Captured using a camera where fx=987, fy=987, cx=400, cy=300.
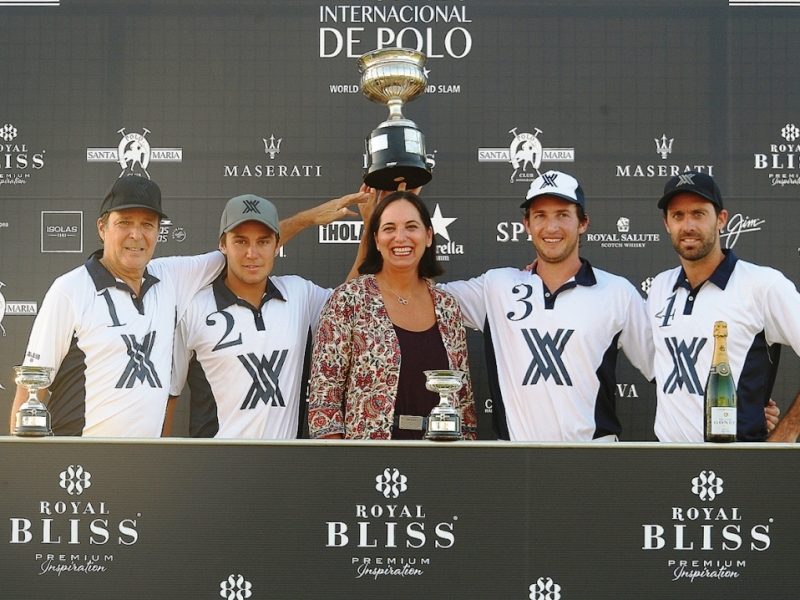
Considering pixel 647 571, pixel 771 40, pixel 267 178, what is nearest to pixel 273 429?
pixel 267 178

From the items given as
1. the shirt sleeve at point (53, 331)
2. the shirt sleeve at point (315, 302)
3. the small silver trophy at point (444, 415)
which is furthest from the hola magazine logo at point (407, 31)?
the small silver trophy at point (444, 415)

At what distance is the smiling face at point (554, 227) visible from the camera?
357 centimetres

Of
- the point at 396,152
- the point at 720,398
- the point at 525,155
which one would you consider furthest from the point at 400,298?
the point at 720,398

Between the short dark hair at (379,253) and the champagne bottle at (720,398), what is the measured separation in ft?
3.60

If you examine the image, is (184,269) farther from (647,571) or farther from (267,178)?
(647,571)

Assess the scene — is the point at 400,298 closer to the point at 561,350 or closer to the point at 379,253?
the point at 379,253

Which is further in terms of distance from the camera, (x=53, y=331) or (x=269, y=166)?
(x=269, y=166)

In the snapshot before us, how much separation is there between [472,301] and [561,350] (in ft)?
1.37

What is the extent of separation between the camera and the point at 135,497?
105 inches

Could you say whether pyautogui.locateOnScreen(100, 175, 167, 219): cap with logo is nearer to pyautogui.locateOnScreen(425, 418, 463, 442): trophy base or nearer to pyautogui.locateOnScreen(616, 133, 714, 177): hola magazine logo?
pyautogui.locateOnScreen(425, 418, 463, 442): trophy base

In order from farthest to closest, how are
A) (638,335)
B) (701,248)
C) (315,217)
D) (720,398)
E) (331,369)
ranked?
(315,217)
(638,335)
(701,248)
(331,369)
(720,398)

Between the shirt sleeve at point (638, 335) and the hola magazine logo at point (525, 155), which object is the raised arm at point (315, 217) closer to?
the hola magazine logo at point (525, 155)

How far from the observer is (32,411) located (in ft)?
9.10

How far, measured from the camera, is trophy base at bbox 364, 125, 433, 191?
11.5ft
